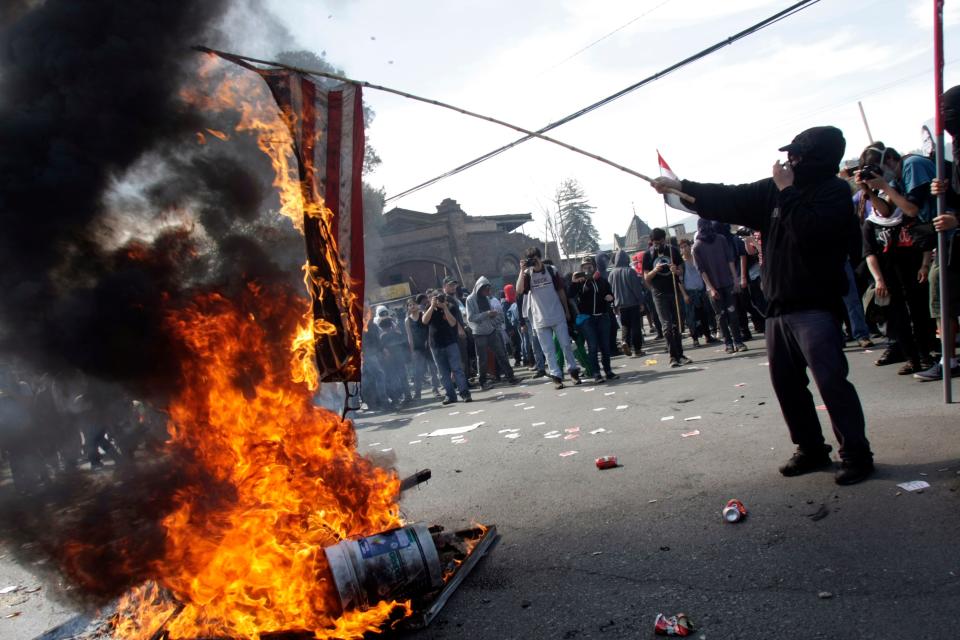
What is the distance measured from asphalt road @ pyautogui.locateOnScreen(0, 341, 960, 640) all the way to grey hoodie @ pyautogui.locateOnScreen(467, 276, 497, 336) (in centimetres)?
638

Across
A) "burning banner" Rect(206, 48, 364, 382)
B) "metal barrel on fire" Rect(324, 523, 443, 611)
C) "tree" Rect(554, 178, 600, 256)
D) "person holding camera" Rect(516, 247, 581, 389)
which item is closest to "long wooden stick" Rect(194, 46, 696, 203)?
"burning banner" Rect(206, 48, 364, 382)

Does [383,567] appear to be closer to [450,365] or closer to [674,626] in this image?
[674,626]

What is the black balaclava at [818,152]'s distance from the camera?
4383 millimetres

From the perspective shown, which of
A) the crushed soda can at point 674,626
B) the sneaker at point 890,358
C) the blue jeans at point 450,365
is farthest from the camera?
the blue jeans at point 450,365

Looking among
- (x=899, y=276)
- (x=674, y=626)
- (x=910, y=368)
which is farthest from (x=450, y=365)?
(x=674, y=626)

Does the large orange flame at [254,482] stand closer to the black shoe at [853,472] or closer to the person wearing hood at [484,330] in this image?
the black shoe at [853,472]

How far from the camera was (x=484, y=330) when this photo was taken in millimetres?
13773

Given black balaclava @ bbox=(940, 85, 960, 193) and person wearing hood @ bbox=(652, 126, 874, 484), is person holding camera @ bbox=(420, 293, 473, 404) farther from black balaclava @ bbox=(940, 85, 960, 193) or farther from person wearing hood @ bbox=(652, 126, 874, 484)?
black balaclava @ bbox=(940, 85, 960, 193)

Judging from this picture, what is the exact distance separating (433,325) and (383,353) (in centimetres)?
221

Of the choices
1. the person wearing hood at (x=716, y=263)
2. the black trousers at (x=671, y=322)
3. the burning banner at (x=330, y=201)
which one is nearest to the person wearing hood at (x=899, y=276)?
the person wearing hood at (x=716, y=263)

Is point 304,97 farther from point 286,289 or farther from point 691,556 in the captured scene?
point 691,556

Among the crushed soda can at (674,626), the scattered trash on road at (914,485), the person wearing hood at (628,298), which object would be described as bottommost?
the crushed soda can at (674,626)

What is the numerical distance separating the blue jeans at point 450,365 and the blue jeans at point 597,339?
2.34 metres

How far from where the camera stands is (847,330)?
10.5 m
